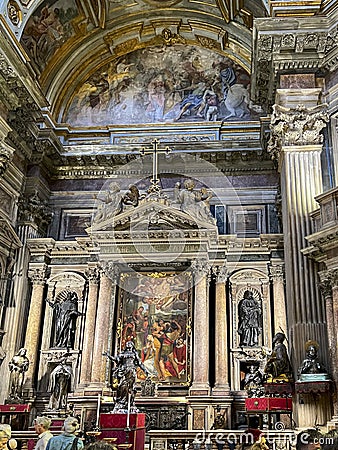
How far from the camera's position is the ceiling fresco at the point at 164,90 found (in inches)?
770

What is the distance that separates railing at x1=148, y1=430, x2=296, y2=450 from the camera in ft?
31.2

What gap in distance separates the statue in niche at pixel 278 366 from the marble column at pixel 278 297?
383 centimetres

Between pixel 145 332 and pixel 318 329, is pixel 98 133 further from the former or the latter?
pixel 318 329

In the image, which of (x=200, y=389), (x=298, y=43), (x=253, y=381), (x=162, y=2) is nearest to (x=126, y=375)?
(x=200, y=389)

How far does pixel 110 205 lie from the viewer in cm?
1694

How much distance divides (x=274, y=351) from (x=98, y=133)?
1112 cm

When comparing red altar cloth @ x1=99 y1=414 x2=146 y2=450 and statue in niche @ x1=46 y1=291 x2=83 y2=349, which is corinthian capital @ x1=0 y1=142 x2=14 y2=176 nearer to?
statue in niche @ x1=46 y1=291 x2=83 y2=349

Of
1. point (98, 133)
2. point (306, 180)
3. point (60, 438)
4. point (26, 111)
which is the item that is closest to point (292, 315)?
point (306, 180)

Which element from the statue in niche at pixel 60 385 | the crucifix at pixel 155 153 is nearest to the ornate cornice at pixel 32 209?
the crucifix at pixel 155 153

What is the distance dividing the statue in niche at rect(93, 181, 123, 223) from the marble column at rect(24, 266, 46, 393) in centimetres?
228

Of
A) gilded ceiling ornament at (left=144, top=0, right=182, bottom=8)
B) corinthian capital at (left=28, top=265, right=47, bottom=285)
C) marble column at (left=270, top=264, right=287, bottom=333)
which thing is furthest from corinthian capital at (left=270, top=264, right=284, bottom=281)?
gilded ceiling ornament at (left=144, top=0, right=182, bottom=8)

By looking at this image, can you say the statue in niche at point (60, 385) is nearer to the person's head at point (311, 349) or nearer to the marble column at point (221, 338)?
the marble column at point (221, 338)

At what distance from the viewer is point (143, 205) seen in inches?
640

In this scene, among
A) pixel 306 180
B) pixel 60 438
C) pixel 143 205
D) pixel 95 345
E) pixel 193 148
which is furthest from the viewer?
pixel 193 148
